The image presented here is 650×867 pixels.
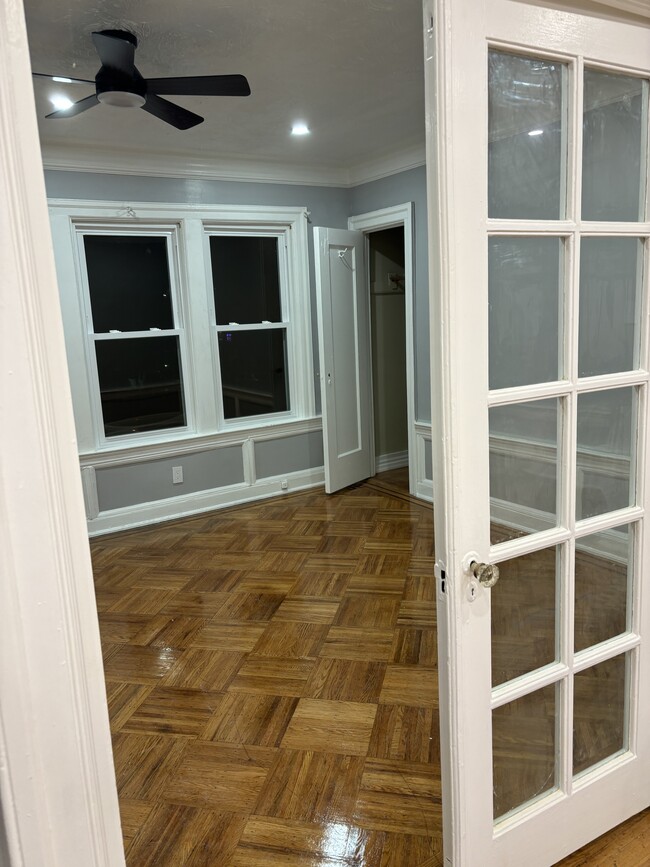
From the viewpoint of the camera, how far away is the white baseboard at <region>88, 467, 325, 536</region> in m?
4.30

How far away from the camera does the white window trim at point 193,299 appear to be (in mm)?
4016

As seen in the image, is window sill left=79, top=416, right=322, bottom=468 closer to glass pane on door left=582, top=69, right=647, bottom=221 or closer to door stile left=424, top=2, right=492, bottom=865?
door stile left=424, top=2, right=492, bottom=865

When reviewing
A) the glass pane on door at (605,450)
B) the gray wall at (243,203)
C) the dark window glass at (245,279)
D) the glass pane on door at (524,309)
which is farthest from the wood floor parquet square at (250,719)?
the dark window glass at (245,279)

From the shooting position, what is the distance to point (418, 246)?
4.46m

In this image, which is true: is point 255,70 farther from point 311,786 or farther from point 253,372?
point 311,786

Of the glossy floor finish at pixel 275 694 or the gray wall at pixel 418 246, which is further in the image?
the gray wall at pixel 418 246

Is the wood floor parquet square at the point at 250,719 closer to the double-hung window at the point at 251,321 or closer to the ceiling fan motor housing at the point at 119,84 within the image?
the ceiling fan motor housing at the point at 119,84

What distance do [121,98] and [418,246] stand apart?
8.19 feet

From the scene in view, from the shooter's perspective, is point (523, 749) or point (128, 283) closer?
point (523, 749)

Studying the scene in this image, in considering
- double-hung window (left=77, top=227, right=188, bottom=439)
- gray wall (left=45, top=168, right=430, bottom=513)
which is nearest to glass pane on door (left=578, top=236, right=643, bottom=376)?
gray wall (left=45, top=168, right=430, bottom=513)

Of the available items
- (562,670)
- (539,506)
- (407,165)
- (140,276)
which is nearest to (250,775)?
(562,670)

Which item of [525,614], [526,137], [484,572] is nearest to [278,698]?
[525,614]

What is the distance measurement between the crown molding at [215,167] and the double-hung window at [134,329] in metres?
0.38

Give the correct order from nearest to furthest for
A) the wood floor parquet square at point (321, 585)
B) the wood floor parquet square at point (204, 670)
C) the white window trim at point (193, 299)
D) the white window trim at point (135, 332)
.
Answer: the wood floor parquet square at point (204, 670)
the wood floor parquet square at point (321, 585)
the white window trim at point (193, 299)
the white window trim at point (135, 332)
